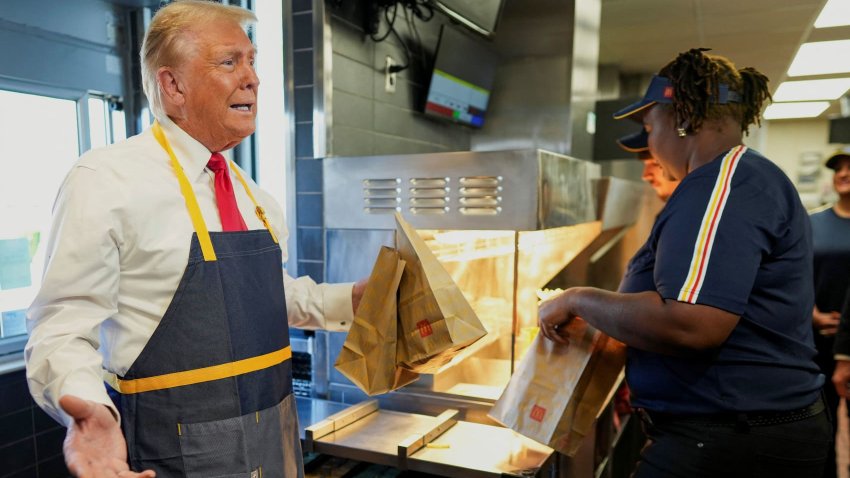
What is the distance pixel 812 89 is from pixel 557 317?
26.3 ft

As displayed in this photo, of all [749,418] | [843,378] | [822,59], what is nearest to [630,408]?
[843,378]

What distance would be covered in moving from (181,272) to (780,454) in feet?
4.53

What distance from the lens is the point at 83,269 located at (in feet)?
3.66

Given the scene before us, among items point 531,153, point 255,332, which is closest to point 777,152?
point 531,153

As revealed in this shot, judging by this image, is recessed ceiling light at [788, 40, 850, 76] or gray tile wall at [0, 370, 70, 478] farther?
recessed ceiling light at [788, 40, 850, 76]

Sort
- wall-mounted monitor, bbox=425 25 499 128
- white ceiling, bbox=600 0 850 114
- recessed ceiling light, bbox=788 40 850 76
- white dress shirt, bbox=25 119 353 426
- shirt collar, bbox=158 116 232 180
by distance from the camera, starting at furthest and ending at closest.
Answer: recessed ceiling light, bbox=788 40 850 76 < white ceiling, bbox=600 0 850 114 < wall-mounted monitor, bbox=425 25 499 128 < shirt collar, bbox=158 116 232 180 < white dress shirt, bbox=25 119 353 426

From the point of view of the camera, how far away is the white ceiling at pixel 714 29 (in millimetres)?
4547

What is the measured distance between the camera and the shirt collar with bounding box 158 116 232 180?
1.33m

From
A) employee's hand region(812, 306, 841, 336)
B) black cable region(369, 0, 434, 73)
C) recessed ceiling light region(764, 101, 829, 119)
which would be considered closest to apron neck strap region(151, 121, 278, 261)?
black cable region(369, 0, 434, 73)

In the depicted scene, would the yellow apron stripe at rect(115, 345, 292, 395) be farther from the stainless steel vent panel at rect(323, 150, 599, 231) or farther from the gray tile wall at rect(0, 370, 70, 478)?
the gray tile wall at rect(0, 370, 70, 478)

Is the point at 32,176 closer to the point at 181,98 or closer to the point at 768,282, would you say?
the point at 181,98

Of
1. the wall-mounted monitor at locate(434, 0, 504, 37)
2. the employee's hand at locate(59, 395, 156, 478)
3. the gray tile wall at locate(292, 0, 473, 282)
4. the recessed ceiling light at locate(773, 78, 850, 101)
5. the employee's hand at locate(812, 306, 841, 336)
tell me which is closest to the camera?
the employee's hand at locate(59, 395, 156, 478)

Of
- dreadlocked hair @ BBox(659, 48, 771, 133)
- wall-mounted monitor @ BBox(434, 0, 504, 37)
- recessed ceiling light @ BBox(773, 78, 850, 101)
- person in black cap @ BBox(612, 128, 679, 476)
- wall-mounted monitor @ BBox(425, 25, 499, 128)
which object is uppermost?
recessed ceiling light @ BBox(773, 78, 850, 101)

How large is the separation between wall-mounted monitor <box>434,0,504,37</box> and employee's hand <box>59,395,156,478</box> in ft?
6.64
